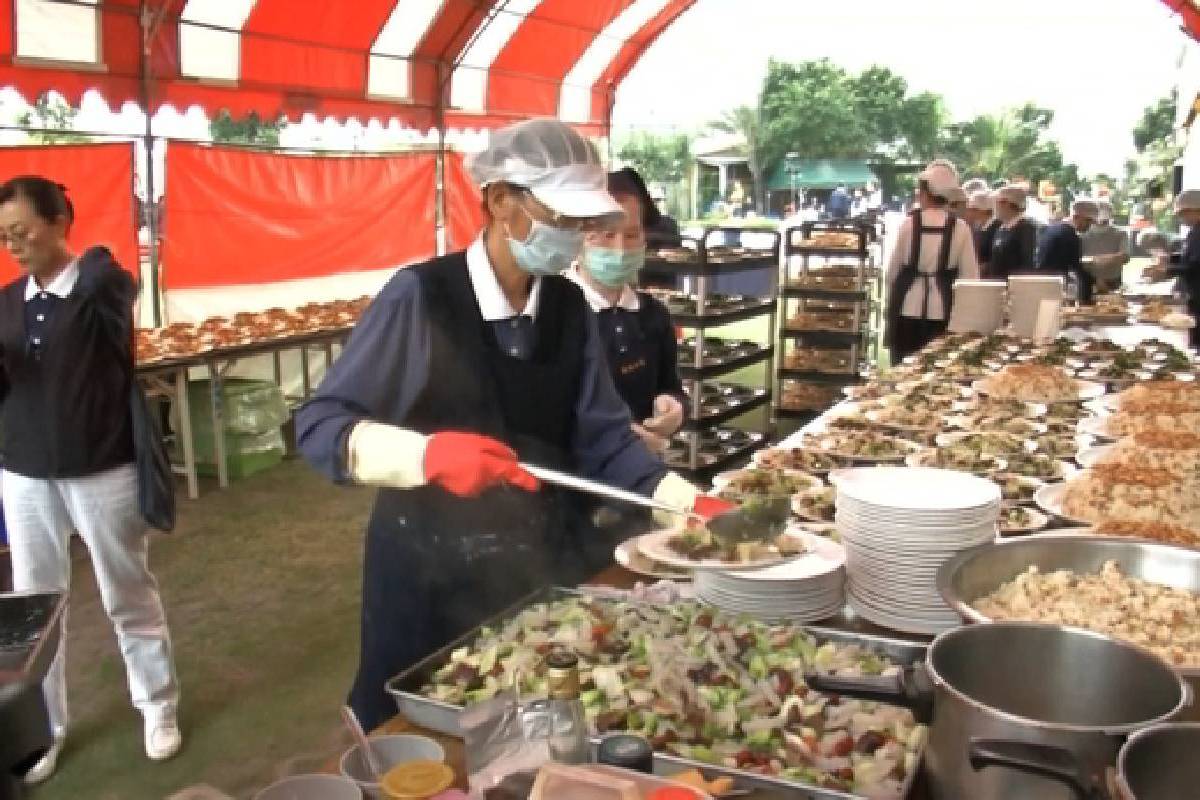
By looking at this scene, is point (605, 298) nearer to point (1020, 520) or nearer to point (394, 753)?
point (1020, 520)

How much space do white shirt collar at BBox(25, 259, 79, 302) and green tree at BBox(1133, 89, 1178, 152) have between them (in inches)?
976

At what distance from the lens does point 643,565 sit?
2154 mm

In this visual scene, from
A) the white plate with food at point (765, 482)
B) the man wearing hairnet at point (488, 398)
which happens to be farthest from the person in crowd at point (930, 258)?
the man wearing hairnet at point (488, 398)

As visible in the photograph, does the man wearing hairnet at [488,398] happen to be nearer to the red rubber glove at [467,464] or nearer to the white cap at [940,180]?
the red rubber glove at [467,464]

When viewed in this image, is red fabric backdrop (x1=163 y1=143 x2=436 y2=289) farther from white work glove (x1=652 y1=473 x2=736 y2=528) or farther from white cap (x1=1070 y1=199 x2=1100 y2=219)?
white cap (x1=1070 y1=199 x2=1100 y2=219)

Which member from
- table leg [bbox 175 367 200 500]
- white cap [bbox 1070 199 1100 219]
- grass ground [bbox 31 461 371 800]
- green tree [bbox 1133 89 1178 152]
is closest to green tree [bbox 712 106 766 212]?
green tree [bbox 1133 89 1178 152]

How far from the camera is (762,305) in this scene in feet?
24.9

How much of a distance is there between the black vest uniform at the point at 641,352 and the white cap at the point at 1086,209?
340 inches

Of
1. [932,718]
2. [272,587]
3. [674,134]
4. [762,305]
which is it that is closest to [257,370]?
[272,587]

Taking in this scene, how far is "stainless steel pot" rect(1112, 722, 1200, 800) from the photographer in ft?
3.25

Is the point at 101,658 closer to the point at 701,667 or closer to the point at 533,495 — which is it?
the point at 533,495

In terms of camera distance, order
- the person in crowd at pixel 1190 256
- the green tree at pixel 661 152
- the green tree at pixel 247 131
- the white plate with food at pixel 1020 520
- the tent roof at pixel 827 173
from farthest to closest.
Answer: the green tree at pixel 661 152 → the tent roof at pixel 827 173 → the green tree at pixel 247 131 → the person in crowd at pixel 1190 256 → the white plate with food at pixel 1020 520

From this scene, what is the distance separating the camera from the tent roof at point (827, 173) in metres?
25.3

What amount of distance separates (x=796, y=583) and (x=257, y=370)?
22.4ft
